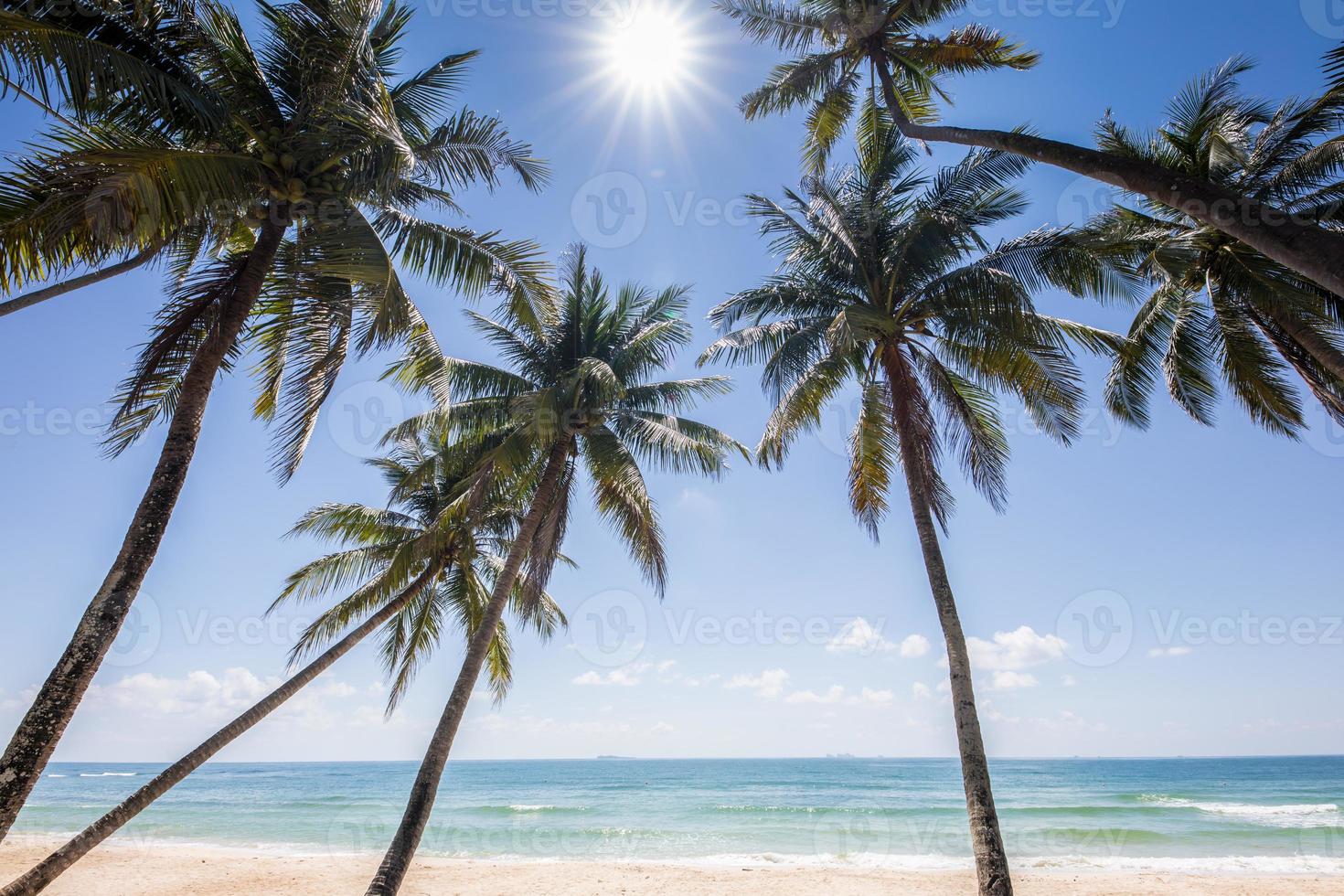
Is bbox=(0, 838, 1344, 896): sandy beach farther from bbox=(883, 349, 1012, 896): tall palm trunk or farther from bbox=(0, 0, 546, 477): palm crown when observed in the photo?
bbox=(0, 0, 546, 477): palm crown

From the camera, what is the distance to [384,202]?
7.98 meters

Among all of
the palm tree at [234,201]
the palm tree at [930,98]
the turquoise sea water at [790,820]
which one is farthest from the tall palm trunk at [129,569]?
the turquoise sea water at [790,820]

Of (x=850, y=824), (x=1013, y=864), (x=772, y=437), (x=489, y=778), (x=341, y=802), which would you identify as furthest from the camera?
(x=489, y=778)

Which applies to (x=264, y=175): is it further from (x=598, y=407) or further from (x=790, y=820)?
(x=790, y=820)

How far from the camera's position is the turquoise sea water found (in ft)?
62.7

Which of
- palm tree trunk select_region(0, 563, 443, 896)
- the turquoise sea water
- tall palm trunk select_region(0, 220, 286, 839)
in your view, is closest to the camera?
tall palm trunk select_region(0, 220, 286, 839)

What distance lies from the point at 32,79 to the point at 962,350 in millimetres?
10353

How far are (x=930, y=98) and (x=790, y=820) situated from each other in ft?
89.9

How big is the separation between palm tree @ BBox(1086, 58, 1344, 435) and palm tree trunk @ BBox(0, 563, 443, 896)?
12.3 meters

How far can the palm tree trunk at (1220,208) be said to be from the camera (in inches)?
147

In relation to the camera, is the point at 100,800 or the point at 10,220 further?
the point at 100,800

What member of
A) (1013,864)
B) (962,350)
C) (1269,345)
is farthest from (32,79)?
(1013,864)

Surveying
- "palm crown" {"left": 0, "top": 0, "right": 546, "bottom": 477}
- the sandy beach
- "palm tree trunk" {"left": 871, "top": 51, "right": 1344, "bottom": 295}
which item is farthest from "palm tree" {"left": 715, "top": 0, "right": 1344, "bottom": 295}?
the sandy beach

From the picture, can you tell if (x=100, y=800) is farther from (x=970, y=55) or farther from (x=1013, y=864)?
(x=970, y=55)
